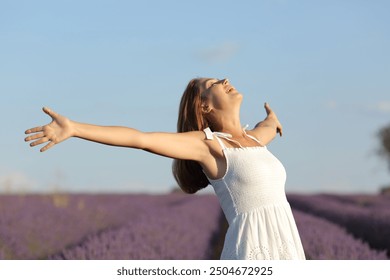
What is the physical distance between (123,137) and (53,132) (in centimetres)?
28

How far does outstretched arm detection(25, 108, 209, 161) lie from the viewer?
7.82ft

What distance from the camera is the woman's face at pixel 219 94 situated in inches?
119

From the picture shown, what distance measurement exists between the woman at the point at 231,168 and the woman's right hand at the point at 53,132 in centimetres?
32

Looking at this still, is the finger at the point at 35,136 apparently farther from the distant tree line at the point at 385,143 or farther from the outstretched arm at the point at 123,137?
the distant tree line at the point at 385,143

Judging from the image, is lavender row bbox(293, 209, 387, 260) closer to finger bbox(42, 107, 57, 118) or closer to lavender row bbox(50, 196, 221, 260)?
lavender row bbox(50, 196, 221, 260)

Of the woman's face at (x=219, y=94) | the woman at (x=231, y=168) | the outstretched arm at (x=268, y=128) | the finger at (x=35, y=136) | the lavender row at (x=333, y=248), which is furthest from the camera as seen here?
the lavender row at (x=333, y=248)

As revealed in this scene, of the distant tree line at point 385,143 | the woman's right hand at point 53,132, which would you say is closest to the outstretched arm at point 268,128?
the woman's right hand at point 53,132

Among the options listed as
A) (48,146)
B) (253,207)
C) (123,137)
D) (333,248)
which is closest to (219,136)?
(253,207)

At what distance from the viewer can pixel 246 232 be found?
286 centimetres

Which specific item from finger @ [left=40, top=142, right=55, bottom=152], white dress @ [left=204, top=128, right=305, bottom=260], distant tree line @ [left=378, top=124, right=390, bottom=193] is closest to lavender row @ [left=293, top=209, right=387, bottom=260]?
white dress @ [left=204, top=128, right=305, bottom=260]

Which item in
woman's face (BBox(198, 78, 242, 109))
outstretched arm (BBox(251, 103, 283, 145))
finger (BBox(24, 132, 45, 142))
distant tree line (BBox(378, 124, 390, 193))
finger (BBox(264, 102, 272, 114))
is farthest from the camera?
distant tree line (BBox(378, 124, 390, 193))

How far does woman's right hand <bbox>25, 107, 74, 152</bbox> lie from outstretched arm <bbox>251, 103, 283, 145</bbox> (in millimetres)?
1303
